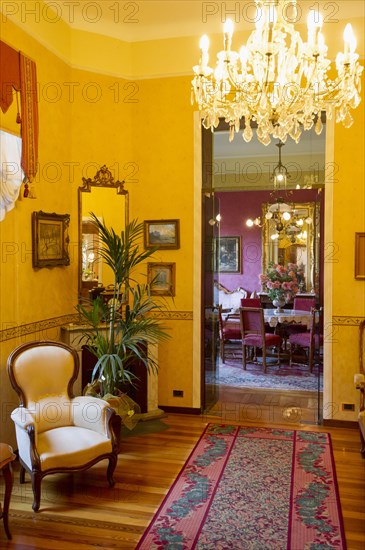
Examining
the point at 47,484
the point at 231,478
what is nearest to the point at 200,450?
the point at 231,478

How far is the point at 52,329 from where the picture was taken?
501 cm

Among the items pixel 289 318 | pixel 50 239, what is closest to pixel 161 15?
pixel 50 239

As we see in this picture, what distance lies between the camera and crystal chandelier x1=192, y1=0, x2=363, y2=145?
10.4 feet

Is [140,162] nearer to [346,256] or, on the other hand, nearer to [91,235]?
[91,235]

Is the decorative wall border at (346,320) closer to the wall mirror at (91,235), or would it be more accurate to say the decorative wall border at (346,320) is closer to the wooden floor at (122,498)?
the wooden floor at (122,498)

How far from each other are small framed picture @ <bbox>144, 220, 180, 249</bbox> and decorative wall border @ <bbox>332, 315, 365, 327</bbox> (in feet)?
6.11

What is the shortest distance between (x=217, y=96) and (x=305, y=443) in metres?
3.22

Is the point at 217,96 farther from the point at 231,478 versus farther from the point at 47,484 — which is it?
the point at 47,484

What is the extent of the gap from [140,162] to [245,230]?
521cm

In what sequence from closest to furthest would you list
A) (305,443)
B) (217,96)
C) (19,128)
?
(217,96) < (19,128) < (305,443)

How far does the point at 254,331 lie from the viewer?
7.65m

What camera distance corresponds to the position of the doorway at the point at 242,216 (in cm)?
556

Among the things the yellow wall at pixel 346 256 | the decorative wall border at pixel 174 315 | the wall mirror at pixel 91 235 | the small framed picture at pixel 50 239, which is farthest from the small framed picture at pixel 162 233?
the yellow wall at pixel 346 256

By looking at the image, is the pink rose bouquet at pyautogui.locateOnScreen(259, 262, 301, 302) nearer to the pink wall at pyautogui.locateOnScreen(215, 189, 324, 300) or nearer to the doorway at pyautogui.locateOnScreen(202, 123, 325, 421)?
the doorway at pyautogui.locateOnScreen(202, 123, 325, 421)
